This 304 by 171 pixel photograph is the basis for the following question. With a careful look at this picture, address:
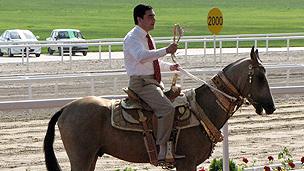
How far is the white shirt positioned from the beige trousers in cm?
8

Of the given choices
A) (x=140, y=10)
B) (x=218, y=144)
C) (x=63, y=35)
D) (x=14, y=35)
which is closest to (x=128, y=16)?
(x=63, y=35)

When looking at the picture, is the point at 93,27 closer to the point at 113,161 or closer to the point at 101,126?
the point at 113,161

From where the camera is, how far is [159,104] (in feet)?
24.3

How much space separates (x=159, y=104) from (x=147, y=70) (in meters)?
0.30

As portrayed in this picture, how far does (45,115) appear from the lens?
16.5 metres

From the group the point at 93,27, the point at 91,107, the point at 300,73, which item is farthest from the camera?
the point at 93,27

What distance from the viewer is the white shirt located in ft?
23.9

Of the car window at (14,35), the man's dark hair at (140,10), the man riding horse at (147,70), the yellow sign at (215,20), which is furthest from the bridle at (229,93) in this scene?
the car window at (14,35)

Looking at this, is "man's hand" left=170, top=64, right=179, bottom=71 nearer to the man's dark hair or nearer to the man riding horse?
the man riding horse

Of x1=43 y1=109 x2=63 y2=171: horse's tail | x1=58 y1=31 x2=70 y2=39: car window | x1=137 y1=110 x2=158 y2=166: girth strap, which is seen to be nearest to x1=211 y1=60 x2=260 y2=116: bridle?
x1=137 y1=110 x2=158 y2=166: girth strap

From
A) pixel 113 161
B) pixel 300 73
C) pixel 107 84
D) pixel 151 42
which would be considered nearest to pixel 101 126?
pixel 151 42

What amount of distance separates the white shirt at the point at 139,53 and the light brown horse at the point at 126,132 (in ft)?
1.17

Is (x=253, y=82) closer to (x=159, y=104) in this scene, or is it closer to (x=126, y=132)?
(x=159, y=104)

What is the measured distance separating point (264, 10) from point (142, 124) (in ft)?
237
